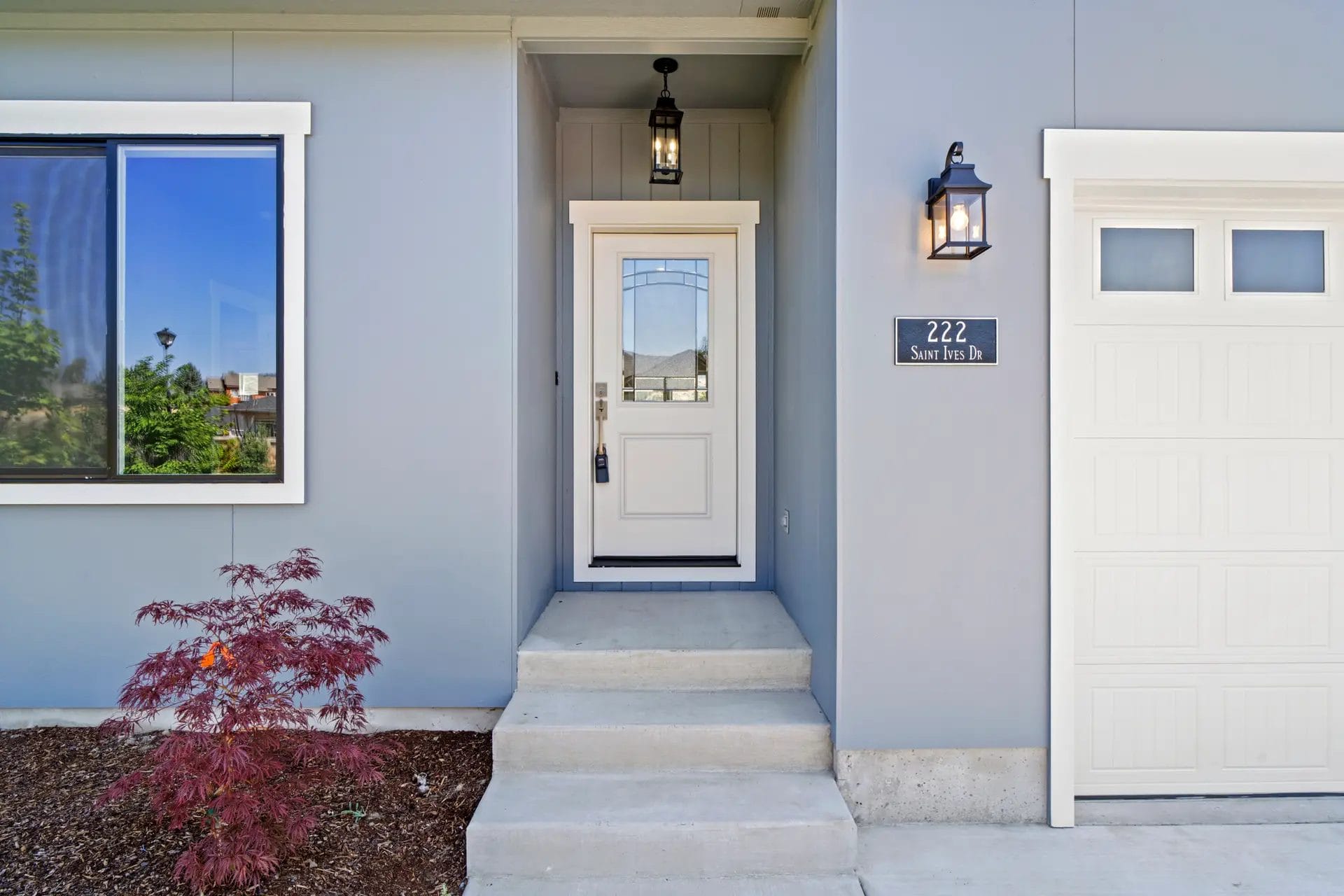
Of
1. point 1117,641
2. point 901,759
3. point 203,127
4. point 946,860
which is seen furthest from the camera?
point 203,127

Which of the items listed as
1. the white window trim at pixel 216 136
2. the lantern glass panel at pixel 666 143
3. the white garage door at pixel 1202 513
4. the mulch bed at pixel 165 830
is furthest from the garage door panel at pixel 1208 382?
the white window trim at pixel 216 136

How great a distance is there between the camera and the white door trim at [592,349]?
11.7ft

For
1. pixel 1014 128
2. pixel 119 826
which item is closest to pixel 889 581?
pixel 1014 128

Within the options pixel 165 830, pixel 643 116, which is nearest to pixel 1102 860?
pixel 165 830

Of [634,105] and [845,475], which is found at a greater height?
[634,105]

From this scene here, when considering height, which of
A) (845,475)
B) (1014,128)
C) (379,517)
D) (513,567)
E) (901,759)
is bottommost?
(901,759)

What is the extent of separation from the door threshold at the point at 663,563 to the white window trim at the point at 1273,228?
2444 millimetres

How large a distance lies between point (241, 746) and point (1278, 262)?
392cm

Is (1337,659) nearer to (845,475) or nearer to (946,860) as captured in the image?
(946,860)

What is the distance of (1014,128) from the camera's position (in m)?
2.32

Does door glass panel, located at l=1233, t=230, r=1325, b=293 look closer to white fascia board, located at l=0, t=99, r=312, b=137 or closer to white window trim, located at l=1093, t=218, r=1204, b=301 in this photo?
white window trim, located at l=1093, t=218, r=1204, b=301

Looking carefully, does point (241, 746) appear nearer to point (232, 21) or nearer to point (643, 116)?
point (232, 21)

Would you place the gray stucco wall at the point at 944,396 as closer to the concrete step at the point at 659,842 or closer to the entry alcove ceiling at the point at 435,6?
the concrete step at the point at 659,842

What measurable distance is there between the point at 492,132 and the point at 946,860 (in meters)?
3.13
